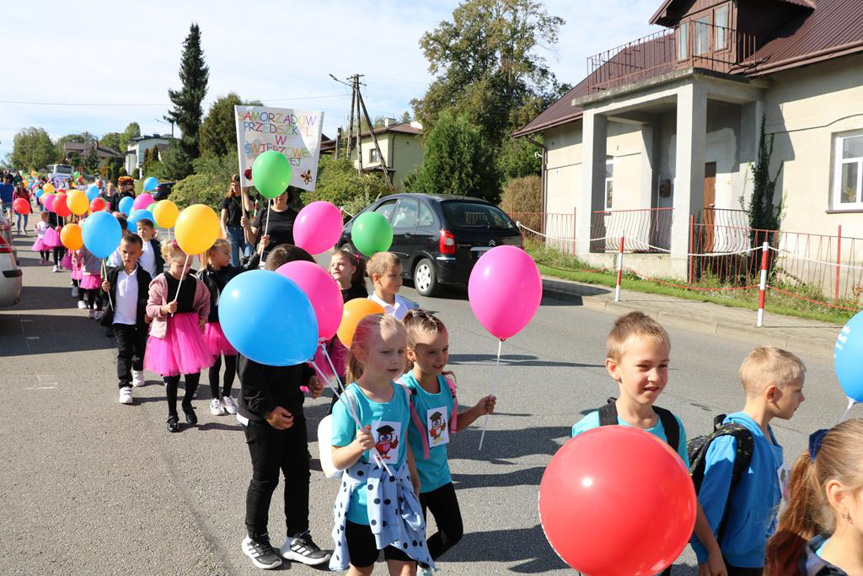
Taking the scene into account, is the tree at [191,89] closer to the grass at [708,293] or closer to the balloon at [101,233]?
the grass at [708,293]

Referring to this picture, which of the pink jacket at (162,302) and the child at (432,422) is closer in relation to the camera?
the child at (432,422)

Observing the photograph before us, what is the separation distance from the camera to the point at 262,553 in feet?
10.7

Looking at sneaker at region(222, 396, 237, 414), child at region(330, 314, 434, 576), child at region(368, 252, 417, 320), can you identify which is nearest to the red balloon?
child at region(330, 314, 434, 576)

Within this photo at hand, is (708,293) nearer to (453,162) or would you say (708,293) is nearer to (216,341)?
(216,341)

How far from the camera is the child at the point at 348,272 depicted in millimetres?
4539

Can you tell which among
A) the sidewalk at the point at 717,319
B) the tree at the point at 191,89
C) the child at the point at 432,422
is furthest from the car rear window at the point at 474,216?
the tree at the point at 191,89

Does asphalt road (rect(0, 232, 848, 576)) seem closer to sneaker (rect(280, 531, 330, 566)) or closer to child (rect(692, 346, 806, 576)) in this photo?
sneaker (rect(280, 531, 330, 566))

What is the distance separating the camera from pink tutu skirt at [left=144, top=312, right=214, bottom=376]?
523 centimetres

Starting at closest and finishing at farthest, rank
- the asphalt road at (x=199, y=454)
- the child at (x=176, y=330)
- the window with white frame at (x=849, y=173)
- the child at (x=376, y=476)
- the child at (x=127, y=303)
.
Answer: the child at (x=376, y=476), the asphalt road at (x=199, y=454), the child at (x=176, y=330), the child at (x=127, y=303), the window with white frame at (x=849, y=173)

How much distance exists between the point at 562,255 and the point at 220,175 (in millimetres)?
24455

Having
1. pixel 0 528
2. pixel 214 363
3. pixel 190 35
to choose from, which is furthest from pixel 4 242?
pixel 190 35

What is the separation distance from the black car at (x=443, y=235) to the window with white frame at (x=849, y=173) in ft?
23.1

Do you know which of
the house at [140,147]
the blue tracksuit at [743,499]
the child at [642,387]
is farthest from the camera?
the house at [140,147]

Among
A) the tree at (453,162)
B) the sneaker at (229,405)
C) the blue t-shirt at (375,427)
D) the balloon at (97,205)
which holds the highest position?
the tree at (453,162)
